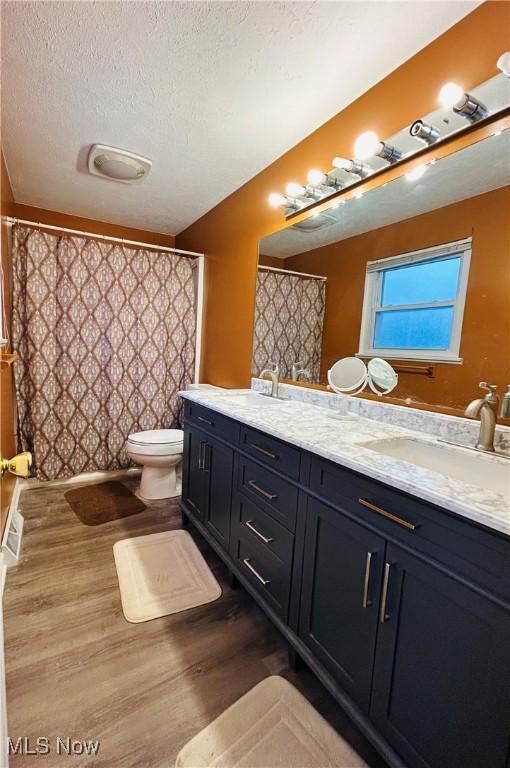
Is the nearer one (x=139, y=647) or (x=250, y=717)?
(x=250, y=717)

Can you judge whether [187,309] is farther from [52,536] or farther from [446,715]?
[446,715]

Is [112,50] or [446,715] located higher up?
[112,50]

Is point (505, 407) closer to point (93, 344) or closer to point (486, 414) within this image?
point (486, 414)

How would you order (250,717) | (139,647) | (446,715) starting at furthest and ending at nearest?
(139,647), (250,717), (446,715)

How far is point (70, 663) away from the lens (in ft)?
4.15

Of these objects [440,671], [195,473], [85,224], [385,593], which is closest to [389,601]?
[385,593]

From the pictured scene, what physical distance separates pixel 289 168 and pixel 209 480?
6.06 feet

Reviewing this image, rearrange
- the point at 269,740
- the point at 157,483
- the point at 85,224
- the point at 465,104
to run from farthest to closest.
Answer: the point at 85,224
the point at 157,483
the point at 465,104
the point at 269,740

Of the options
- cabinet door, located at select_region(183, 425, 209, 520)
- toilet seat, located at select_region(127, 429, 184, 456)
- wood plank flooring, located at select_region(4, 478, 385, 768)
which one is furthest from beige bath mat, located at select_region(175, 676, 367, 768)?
toilet seat, located at select_region(127, 429, 184, 456)

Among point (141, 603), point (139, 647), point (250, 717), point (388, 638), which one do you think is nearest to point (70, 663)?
point (139, 647)

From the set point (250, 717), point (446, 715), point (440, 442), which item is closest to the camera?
point (446, 715)

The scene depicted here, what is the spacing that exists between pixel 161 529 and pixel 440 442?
171cm

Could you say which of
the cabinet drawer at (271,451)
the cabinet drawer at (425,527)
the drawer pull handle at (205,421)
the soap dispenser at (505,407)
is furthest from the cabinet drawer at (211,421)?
the soap dispenser at (505,407)

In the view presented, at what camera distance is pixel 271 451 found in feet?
4.49
